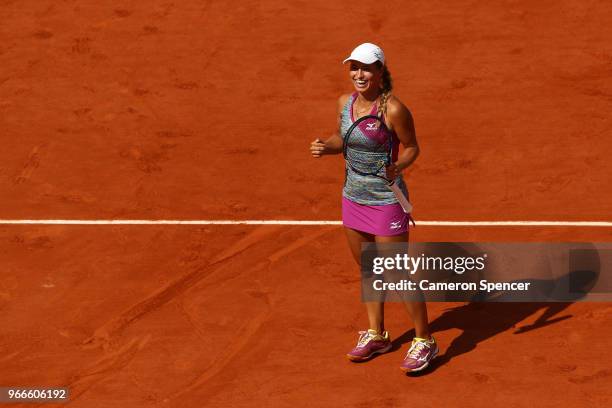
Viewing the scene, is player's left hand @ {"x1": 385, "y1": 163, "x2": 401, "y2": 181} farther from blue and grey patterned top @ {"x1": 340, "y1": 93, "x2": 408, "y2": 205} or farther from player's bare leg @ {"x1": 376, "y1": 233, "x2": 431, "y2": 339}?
player's bare leg @ {"x1": 376, "y1": 233, "x2": 431, "y2": 339}

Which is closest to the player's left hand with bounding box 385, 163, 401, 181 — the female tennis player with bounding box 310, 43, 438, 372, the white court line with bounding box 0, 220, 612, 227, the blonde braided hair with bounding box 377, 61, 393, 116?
the female tennis player with bounding box 310, 43, 438, 372

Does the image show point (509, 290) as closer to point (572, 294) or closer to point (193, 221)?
point (572, 294)

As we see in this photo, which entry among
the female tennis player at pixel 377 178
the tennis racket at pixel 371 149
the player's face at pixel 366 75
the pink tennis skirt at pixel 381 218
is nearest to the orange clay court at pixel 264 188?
the female tennis player at pixel 377 178

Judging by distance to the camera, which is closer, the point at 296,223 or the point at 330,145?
the point at 330,145

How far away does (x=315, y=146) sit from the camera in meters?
9.55

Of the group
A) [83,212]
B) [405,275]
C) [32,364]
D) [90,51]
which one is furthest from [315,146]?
[90,51]

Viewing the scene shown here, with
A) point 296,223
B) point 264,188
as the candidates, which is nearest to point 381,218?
point 296,223

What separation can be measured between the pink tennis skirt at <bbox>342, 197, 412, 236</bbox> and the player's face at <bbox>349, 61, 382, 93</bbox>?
92 centimetres

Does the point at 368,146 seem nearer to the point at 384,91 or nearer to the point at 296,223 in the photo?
the point at 384,91

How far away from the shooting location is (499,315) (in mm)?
10969

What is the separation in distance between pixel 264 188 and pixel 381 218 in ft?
11.7

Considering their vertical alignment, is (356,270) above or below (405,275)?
below

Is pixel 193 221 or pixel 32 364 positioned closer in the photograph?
pixel 32 364

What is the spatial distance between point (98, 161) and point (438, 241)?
3.95 meters
